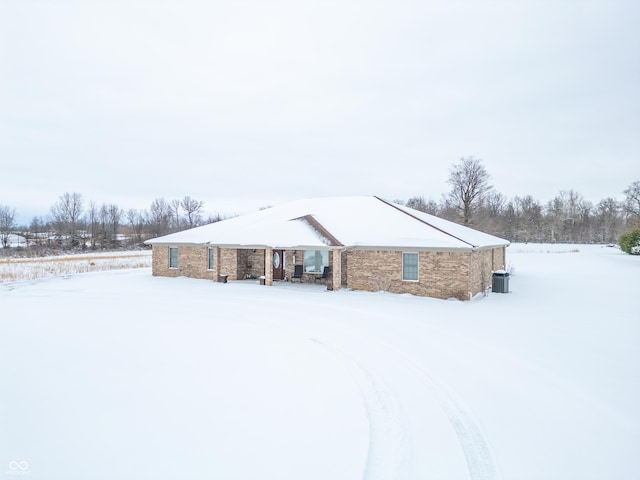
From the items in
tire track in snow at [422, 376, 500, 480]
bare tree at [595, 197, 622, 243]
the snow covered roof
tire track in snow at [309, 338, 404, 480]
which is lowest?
tire track in snow at [422, 376, 500, 480]

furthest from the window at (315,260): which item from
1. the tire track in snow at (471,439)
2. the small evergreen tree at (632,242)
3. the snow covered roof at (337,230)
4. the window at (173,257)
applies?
the small evergreen tree at (632,242)

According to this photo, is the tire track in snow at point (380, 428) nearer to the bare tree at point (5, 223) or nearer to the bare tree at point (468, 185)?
the bare tree at point (468, 185)

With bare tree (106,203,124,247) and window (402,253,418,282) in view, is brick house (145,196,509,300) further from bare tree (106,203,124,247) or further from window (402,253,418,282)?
bare tree (106,203,124,247)

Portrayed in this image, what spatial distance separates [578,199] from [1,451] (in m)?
82.7

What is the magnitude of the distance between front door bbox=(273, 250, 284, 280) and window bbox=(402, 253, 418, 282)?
23.2ft

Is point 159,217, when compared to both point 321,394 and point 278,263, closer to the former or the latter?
point 278,263

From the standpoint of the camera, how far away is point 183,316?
36.3 feet

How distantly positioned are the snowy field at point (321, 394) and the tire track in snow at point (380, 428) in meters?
0.02

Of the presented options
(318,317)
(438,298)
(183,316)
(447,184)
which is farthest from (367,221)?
(447,184)

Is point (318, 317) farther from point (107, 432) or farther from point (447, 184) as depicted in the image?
point (447, 184)

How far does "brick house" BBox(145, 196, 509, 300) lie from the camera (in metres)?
14.5

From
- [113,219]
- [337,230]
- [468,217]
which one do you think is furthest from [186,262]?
[113,219]

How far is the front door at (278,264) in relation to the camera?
19375 millimetres

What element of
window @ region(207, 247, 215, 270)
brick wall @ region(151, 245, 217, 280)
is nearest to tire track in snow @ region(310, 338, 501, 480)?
brick wall @ region(151, 245, 217, 280)
